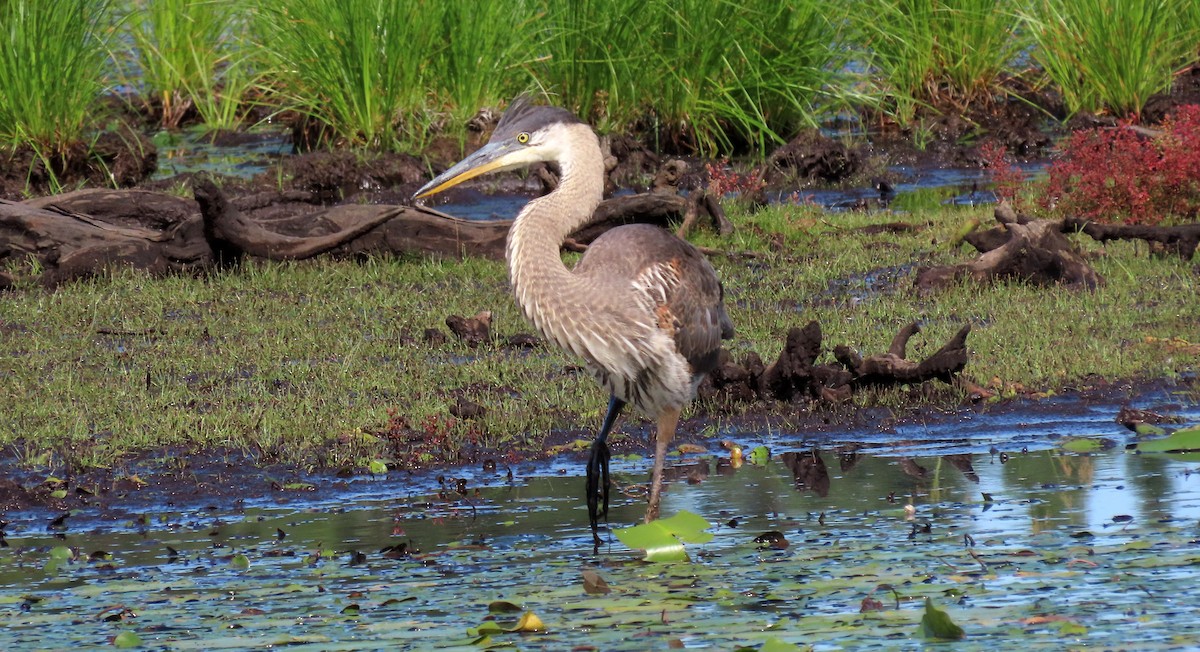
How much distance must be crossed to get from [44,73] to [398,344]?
6615 mm

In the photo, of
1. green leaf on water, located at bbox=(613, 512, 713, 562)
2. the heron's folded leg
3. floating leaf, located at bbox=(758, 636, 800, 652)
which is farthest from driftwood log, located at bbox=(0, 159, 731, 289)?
floating leaf, located at bbox=(758, 636, 800, 652)

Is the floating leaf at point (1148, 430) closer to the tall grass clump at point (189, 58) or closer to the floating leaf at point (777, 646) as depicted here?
the floating leaf at point (777, 646)

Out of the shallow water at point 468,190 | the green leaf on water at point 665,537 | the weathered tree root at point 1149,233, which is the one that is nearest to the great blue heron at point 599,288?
the green leaf on water at point 665,537

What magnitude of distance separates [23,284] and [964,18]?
10.3 meters

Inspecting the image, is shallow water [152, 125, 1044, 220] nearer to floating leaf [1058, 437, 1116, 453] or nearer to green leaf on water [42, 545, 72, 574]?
floating leaf [1058, 437, 1116, 453]

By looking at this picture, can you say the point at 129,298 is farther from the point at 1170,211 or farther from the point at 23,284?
the point at 1170,211

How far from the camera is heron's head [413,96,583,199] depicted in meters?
6.51

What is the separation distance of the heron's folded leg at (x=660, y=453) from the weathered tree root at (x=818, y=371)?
131cm

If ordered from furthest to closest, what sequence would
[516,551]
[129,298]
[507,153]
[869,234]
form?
[869,234], [129,298], [507,153], [516,551]

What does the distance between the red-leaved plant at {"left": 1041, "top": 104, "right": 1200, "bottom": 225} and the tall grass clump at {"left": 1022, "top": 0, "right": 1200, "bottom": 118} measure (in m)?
4.93

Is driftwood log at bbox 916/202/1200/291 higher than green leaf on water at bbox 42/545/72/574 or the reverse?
higher

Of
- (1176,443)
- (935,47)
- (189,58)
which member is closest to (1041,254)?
(1176,443)

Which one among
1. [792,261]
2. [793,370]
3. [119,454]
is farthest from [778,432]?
[792,261]

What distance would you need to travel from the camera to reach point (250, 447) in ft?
24.7
